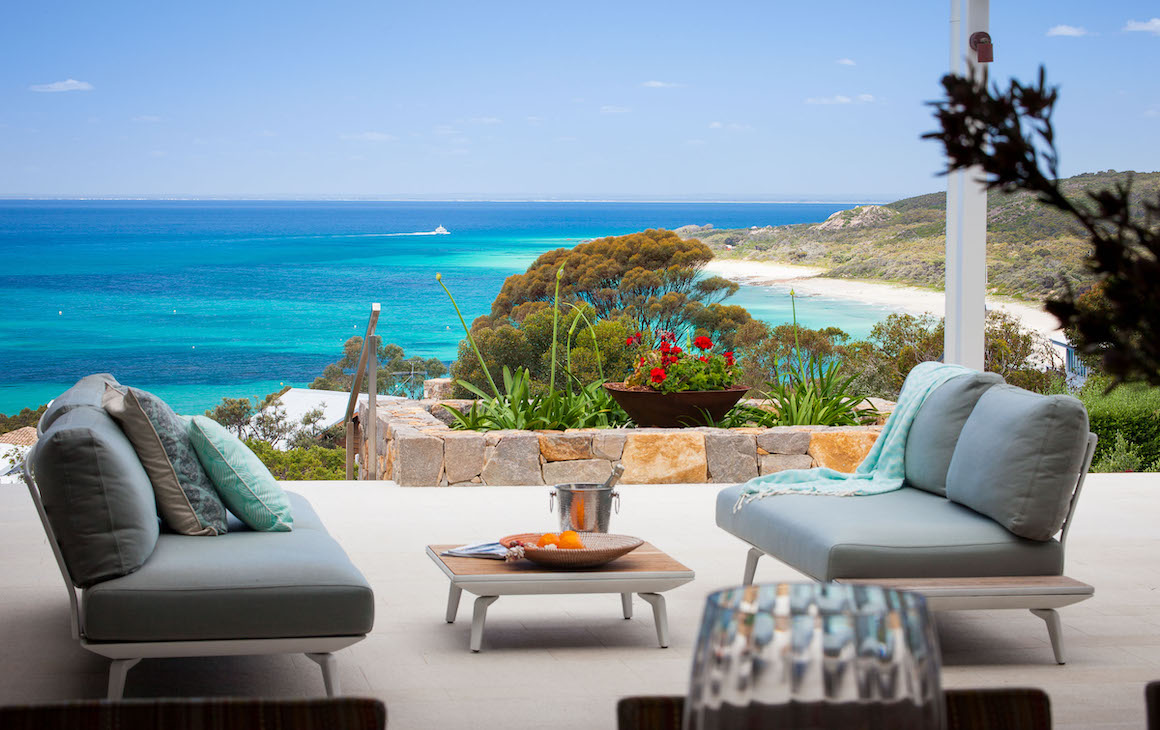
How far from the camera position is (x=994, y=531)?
3324mm

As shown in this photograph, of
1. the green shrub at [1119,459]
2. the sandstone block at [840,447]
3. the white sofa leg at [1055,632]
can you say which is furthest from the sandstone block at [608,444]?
the green shrub at [1119,459]

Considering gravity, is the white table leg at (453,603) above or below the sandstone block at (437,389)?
above

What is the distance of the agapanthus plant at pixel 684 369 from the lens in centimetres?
673

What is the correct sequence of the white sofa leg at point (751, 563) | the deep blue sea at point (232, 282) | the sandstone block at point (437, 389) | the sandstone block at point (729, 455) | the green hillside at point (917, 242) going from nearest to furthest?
1. the white sofa leg at point (751, 563)
2. the sandstone block at point (729, 455)
3. the sandstone block at point (437, 389)
4. the green hillside at point (917, 242)
5. the deep blue sea at point (232, 282)

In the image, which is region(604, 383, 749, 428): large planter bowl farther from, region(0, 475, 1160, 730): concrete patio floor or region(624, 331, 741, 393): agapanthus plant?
A: region(0, 475, 1160, 730): concrete patio floor

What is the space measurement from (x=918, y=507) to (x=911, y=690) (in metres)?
3.13

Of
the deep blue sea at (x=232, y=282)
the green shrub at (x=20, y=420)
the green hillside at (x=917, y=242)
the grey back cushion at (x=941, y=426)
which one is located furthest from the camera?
the deep blue sea at (x=232, y=282)

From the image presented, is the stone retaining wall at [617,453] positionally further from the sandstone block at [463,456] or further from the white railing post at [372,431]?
the white railing post at [372,431]

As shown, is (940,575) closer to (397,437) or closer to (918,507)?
(918,507)

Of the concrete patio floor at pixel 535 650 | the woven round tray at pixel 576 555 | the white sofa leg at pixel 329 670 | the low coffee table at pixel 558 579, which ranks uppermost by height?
the woven round tray at pixel 576 555

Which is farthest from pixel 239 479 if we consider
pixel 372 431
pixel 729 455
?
pixel 372 431

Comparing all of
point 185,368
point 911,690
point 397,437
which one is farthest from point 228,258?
point 911,690

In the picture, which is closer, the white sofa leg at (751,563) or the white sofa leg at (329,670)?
the white sofa leg at (329,670)

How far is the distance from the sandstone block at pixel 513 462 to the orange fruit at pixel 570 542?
2999 millimetres
